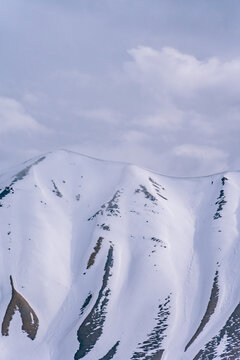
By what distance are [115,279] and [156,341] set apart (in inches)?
1078

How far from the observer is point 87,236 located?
181750 mm

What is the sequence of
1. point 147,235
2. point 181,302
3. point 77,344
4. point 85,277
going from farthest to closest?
point 147,235 < point 85,277 < point 181,302 < point 77,344

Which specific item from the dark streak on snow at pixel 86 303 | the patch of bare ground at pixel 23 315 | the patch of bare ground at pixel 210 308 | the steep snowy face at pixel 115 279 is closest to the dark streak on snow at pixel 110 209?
the steep snowy face at pixel 115 279

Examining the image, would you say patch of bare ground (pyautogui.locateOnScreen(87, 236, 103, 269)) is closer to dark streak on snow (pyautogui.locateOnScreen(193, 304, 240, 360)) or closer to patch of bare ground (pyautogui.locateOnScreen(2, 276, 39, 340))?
patch of bare ground (pyautogui.locateOnScreen(2, 276, 39, 340))

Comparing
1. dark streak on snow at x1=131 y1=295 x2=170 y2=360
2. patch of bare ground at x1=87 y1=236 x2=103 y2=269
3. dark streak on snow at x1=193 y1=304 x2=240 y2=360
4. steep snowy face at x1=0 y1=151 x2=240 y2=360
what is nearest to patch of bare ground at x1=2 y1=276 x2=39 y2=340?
steep snowy face at x1=0 y1=151 x2=240 y2=360

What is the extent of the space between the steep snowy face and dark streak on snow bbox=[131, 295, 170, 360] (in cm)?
26

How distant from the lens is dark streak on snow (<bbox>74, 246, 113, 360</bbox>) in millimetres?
138750

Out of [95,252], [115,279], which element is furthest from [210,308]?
[95,252]

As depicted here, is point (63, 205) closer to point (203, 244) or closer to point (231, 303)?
point (203, 244)

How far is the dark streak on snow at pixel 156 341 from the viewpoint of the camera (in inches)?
5212

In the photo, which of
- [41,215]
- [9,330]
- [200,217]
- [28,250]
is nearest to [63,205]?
[41,215]

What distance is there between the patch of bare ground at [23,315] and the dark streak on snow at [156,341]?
2885 cm

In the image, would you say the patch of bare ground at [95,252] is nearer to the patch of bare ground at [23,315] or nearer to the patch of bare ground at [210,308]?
the patch of bare ground at [23,315]

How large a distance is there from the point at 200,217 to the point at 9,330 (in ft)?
268
